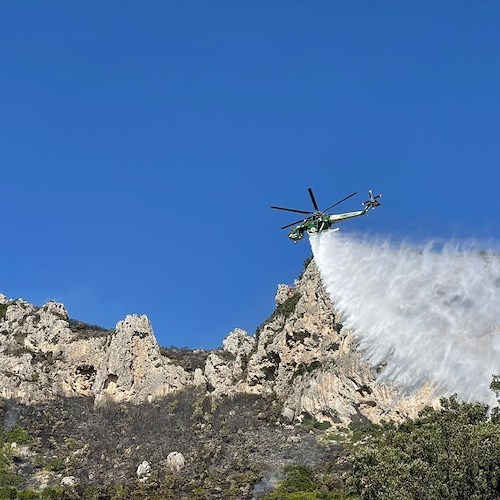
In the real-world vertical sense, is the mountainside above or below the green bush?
above

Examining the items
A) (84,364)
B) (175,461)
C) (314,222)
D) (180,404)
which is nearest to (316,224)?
(314,222)

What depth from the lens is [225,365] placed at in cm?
9750

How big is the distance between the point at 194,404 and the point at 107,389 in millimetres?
13539

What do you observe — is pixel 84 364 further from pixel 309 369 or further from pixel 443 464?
pixel 443 464

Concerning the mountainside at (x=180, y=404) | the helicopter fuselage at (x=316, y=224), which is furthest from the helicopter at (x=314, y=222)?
the mountainside at (x=180, y=404)

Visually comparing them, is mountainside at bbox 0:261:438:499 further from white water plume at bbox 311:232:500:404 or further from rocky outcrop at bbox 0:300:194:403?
white water plume at bbox 311:232:500:404

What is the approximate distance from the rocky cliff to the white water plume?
33.8 m

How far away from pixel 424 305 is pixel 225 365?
59.7 m

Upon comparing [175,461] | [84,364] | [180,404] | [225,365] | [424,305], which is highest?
[84,364]

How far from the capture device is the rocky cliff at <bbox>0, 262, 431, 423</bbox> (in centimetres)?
8100

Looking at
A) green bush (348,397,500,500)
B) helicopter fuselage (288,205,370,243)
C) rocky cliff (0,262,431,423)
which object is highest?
rocky cliff (0,262,431,423)

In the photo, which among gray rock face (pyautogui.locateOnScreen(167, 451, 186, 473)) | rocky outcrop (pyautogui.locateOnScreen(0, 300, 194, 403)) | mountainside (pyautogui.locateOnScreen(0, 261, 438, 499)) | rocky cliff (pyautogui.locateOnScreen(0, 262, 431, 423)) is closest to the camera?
mountainside (pyautogui.locateOnScreen(0, 261, 438, 499))

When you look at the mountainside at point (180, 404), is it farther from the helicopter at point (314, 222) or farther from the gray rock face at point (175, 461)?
the helicopter at point (314, 222)

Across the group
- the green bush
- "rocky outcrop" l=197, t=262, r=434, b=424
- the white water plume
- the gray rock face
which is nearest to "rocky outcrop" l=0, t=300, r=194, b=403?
"rocky outcrop" l=197, t=262, r=434, b=424
